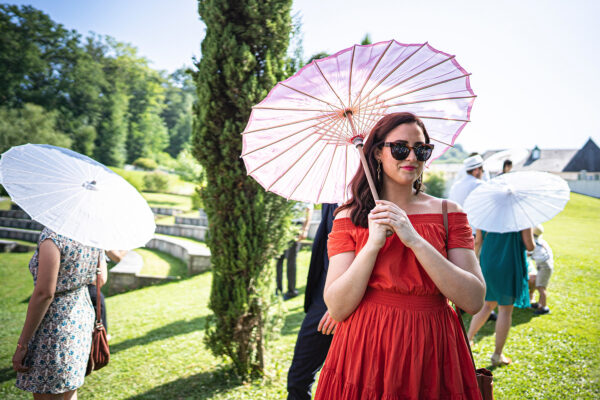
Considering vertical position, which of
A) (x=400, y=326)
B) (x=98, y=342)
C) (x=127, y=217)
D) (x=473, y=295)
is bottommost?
(x=98, y=342)

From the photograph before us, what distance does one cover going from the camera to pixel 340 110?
2375mm

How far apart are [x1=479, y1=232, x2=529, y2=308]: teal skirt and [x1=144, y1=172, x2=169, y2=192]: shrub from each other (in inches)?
1522

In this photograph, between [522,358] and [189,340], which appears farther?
[189,340]

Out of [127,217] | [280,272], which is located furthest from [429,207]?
[280,272]

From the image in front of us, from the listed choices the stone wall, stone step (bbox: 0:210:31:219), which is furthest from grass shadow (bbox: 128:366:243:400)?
stone step (bbox: 0:210:31:219)

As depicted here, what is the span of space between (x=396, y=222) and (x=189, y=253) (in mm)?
10273

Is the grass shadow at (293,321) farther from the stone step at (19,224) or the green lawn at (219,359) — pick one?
the stone step at (19,224)

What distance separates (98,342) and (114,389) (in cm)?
178

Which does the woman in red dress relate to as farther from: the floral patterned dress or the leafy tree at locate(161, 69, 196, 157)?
the leafy tree at locate(161, 69, 196, 157)

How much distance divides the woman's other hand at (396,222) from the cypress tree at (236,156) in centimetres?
264

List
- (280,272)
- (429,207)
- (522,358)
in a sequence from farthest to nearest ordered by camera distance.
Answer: (280,272) → (522,358) → (429,207)

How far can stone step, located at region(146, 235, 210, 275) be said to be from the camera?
11000 millimetres

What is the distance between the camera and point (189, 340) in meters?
5.86

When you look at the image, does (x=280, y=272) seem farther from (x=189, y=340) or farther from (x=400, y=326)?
(x=400, y=326)
